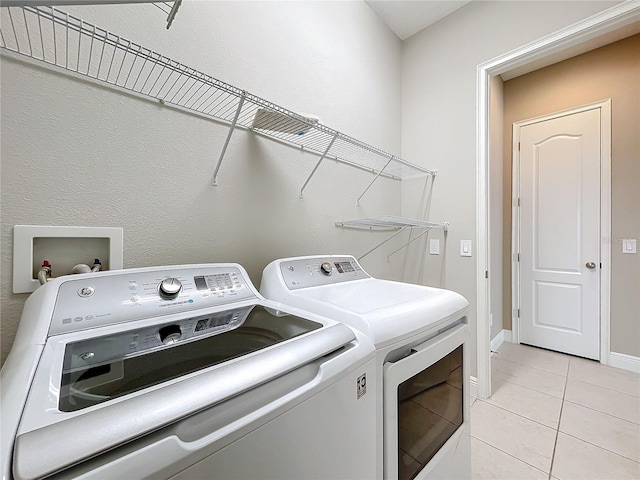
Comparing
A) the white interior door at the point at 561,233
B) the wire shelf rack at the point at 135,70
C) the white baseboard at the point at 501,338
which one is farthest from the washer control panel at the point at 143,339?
the white interior door at the point at 561,233

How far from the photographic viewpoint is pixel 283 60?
1.40 metres

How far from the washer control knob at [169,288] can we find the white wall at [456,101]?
1795mm

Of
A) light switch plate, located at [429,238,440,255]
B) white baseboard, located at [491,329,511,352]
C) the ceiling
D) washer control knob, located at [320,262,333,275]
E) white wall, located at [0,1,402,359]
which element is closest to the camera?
white wall, located at [0,1,402,359]

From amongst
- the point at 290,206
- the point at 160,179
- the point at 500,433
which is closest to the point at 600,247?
the point at 500,433

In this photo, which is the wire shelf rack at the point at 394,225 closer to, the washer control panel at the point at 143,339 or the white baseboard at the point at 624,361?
the washer control panel at the point at 143,339

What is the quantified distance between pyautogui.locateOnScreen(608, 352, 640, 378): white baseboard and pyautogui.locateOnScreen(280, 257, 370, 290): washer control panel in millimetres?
2665

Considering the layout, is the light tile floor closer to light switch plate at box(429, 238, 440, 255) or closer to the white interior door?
the white interior door

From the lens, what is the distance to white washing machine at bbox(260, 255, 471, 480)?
0.74 metres

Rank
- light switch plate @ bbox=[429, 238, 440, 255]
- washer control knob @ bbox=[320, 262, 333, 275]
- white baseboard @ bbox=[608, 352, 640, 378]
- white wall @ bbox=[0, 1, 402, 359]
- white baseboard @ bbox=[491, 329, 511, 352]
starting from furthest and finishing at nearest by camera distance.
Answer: white baseboard @ bbox=[491, 329, 511, 352]
white baseboard @ bbox=[608, 352, 640, 378]
light switch plate @ bbox=[429, 238, 440, 255]
washer control knob @ bbox=[320, 262, 333, 275]
white wall @ bbox=[0, 1, 402, 359]

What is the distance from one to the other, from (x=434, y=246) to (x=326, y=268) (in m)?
1.17

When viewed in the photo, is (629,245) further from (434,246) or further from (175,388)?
(175,388)

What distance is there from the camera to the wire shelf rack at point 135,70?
732mm

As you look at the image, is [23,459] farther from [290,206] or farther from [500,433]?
[500,433]

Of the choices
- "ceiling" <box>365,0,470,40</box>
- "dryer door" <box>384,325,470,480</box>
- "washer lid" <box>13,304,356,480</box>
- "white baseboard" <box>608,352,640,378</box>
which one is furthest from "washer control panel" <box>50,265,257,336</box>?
"white baseboard" <box>608,352,640,378</box>
